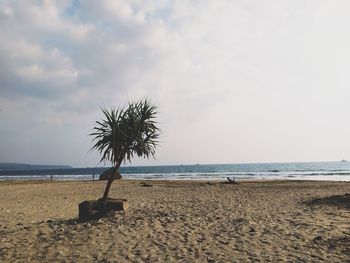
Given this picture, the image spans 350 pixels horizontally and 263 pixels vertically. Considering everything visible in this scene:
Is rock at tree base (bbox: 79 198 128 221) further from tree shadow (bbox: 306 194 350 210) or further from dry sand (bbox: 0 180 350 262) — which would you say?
tree shadow (bbox: 306 194 350 210)

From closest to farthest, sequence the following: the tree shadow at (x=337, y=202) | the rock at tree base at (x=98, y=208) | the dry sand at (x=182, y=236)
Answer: the dry sand at (x=182, y=236) → the rock at tree base at (x=98, y=208) → the tree shadow at (x=337, y=202)

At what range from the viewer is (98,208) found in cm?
1359

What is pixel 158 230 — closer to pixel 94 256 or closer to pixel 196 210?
pixel 94 256

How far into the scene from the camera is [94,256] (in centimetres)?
856

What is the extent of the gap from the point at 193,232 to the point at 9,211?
9871 mm

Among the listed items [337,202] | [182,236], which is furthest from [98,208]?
[337,202]

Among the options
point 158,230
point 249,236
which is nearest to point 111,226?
point 158,230

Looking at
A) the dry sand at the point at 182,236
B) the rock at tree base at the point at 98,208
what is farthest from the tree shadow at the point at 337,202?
the rock at tree base at the point at 98,208

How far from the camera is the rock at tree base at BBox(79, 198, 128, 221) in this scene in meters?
13.1

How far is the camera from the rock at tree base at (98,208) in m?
13.1

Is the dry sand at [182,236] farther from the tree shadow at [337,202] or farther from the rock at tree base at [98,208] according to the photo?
the tree shadow at [337,202]

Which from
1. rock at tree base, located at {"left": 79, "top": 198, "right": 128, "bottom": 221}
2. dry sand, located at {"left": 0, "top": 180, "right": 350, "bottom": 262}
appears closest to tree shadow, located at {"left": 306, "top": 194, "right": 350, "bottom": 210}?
dry sand, located at {"left": 0, "top": 180, "right": 350, "bottom": 262}

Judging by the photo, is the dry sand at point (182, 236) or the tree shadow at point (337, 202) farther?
the tree shadow at point (337, 202)

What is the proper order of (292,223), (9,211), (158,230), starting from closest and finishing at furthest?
1. (158,230)
2. (292,223)
3. (9,211)
